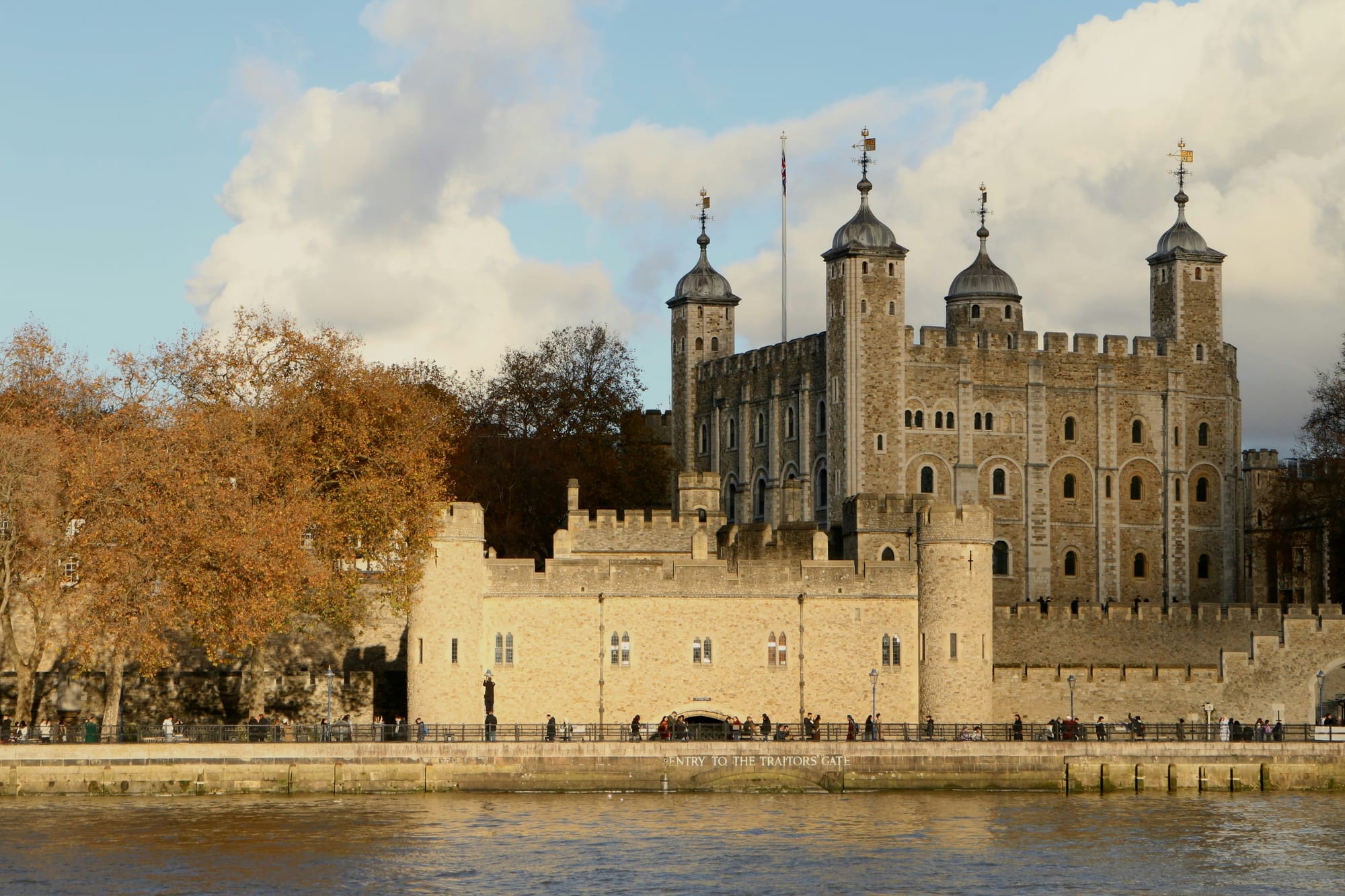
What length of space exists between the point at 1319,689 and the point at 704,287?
39.4m

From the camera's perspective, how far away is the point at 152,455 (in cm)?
5691

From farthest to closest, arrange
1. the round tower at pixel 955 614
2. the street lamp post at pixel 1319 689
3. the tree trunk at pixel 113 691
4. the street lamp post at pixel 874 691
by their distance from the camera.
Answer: the street lamp post at pixel 1319 689 → the round tower at pixel 955 614 → the street lamp post at pixel 874 691 → the tree trunk at pixel 113 691

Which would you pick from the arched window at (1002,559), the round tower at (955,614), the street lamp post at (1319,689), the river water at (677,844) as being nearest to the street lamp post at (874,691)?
the round tower at (955,614)

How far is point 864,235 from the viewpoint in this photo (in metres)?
83.9

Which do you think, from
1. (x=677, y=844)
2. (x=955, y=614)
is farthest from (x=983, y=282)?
(x=677, y=844)

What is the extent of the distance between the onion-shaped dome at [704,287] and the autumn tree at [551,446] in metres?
8.66

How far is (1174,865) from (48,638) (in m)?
29.1

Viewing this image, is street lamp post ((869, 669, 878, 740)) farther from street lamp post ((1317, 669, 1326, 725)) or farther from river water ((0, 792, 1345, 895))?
street lamp post ((1317, 669, 1326, 725))

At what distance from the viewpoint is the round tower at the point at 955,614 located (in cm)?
5781

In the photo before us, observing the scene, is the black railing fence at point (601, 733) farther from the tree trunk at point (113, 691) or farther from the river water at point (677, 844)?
the river water at point (677, 844)

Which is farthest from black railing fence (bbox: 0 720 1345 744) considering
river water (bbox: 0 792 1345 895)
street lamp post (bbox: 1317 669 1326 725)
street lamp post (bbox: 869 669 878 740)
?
street lamp post (bbox: 1317 669 1326 725)

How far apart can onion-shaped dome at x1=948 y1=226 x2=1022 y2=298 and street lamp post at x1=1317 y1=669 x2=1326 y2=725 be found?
1328 inches

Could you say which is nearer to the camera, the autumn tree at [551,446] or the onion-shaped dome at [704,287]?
the autumn tree at [551,446]

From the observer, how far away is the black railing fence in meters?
52.5
